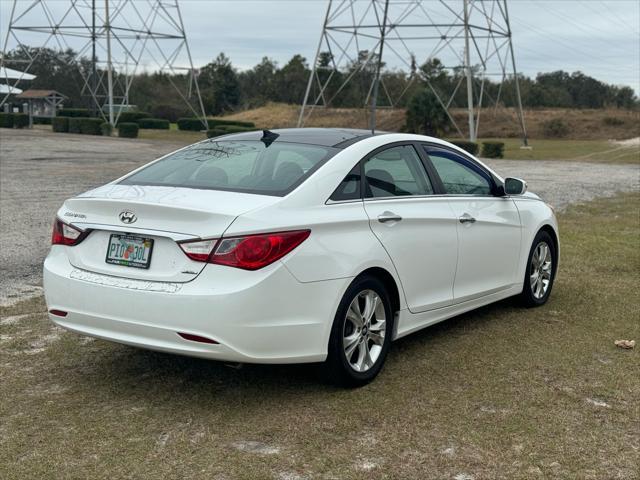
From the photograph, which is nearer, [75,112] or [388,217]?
[388,217]

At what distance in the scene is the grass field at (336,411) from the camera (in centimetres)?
403

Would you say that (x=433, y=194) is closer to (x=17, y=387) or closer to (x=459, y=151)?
(x=459, y=151)

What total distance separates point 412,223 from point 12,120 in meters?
46.5

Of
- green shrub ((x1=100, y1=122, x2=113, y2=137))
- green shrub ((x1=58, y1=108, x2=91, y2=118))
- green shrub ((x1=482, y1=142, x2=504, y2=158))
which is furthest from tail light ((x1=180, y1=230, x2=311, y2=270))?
green shrub ((x1=58, y1=108, x2=91, y2=118))

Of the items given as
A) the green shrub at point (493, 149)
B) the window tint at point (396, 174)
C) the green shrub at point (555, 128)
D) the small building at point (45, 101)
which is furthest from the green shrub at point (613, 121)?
the window tint at point (396, 174)

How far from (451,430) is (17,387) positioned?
263 centimetres

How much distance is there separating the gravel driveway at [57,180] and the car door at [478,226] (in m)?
3.97

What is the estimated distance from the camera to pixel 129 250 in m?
4.69

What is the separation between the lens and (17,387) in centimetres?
507

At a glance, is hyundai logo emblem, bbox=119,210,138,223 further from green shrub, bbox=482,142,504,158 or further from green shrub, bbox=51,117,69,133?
green shrub, bbox=51,117,69,133

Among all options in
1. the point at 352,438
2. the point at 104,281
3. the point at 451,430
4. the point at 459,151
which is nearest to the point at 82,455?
the point at 104,281

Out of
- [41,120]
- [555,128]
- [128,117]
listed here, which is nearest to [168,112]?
[41,120]

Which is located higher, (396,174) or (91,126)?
(396,174)

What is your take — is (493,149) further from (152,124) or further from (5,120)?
(5,120)
